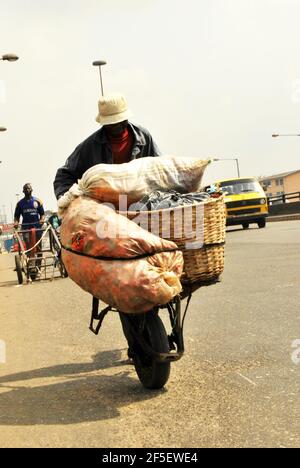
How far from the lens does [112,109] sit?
5199 mm

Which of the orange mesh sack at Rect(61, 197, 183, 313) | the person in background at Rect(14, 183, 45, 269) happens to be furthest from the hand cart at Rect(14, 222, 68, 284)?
the orange mesh sack at Rect(61, 197, 183, 313)

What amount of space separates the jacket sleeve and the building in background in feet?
440

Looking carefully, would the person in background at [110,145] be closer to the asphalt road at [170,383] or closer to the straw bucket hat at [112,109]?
the straw bucket hat at [112,109]

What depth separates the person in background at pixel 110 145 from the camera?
5215 millimetres

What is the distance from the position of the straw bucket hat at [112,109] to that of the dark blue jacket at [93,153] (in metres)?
0.19

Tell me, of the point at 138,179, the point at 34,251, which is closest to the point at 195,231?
the point at 138,179

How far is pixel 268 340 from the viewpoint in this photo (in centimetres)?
603

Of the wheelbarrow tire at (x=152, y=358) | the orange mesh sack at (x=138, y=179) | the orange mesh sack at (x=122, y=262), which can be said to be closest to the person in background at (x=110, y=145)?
the orange mesh sack at (x=138, y=179)

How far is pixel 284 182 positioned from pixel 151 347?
5650 inches

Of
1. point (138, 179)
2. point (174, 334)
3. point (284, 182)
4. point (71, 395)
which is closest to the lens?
point (138, 179)

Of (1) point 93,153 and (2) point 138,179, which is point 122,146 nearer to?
(1) point 93,153

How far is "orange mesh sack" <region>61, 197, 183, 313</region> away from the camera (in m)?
4.13
